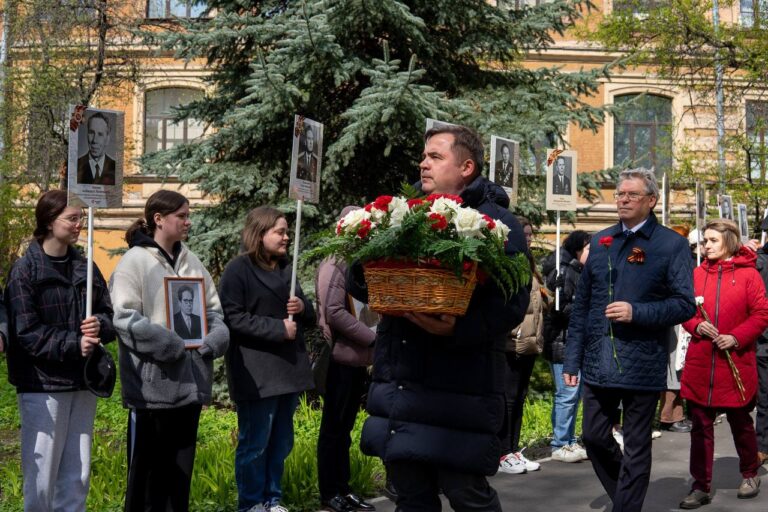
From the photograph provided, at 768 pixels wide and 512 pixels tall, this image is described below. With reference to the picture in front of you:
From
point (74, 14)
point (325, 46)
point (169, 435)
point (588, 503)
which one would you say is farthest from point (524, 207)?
point (74, 14)

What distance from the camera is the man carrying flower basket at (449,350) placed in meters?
4.47

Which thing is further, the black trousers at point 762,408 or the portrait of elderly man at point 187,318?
the black trousers at point 762,408

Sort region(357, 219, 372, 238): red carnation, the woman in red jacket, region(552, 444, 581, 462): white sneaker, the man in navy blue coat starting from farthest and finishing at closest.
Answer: region(552, 444, 581, 462): white sneaker < the woman in red jacket < the man in navy blue coat < region(357, 219, 372, 238): red carnation

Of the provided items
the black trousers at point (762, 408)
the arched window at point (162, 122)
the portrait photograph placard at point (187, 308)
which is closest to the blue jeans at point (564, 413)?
the black trousers at point (762, 408)

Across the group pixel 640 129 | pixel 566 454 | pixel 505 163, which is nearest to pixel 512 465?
pixel 566 454

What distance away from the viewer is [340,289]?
7410mm

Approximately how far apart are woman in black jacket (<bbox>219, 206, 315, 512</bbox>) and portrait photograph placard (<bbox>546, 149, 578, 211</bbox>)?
4475 mm

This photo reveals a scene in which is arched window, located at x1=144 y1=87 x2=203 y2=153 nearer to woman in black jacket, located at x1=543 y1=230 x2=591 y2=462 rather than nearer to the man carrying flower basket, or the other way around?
woman in black jacket, located at x1=543 y1=230 x2=591 y2=462

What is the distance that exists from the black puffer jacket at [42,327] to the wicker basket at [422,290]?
85.8 inches

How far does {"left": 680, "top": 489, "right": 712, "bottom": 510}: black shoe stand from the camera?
7.64 metres

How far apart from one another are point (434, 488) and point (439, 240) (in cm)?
123

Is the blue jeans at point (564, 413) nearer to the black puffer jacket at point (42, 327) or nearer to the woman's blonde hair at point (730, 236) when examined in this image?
the woman's blonde hair at point (730, 236)

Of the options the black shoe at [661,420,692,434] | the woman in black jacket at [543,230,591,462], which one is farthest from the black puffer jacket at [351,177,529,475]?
the black shoe at [661,420,692,434]

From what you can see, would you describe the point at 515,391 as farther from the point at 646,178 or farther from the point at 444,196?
the point at 444,196
